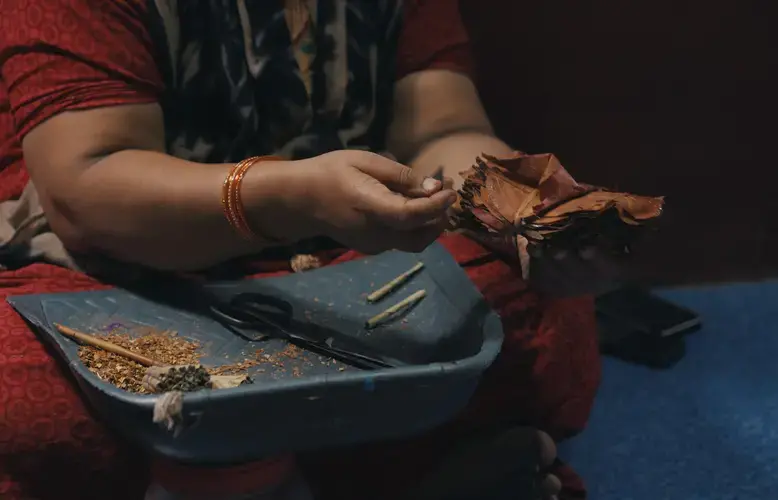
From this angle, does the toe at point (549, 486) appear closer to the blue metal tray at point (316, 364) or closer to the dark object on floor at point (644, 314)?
the blue metal tray at point (316, 364)

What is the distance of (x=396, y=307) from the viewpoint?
0.76m

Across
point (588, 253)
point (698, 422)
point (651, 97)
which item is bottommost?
point (698, 422)

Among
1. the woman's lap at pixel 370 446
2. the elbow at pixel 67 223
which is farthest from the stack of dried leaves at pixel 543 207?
the elbow at pixel 67 223

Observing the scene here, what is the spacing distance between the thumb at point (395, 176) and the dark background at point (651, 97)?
2.00ft

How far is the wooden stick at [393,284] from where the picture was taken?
77cm

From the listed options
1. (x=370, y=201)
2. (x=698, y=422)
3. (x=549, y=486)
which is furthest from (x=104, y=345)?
(x=698, y=422)

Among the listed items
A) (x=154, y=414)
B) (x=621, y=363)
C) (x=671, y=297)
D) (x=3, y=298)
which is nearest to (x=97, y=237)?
(x=3, y=298)

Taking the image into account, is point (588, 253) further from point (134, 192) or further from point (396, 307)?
point (134, 192)

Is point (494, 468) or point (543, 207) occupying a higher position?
point (543, 207)

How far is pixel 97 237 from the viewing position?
750 millimetres

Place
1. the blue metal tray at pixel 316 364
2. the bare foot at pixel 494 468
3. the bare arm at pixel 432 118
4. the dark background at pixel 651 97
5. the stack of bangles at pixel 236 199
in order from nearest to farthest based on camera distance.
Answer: the blue metal tray at pixel 316 364 → the stack of bangles at pixel 236 199 → the bare foot at pixel 494 468 → the bare arm at pixel 432 118 → the dark background at pixel 651 97

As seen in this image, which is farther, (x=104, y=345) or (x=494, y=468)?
(x=494, y=468)

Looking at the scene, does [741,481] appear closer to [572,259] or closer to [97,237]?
[572,259]

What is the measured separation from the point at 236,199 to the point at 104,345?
146mm
